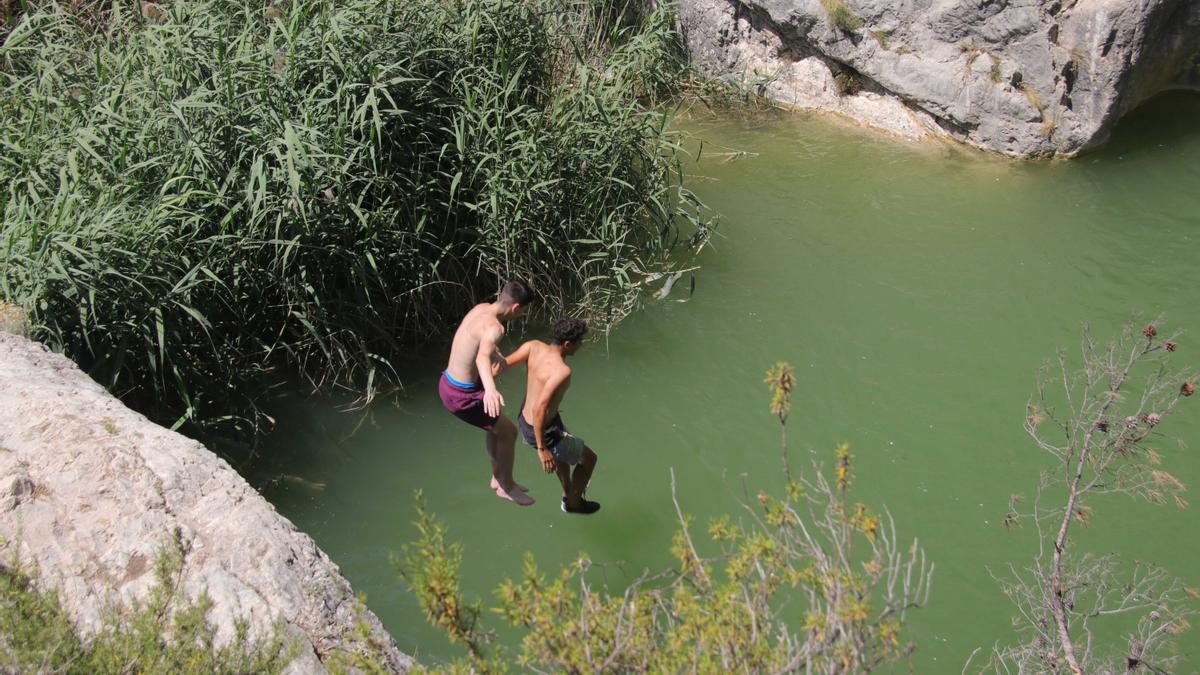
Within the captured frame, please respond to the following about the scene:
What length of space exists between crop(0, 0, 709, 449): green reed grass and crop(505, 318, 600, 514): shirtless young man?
1509 millimetres

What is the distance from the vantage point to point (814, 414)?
19.9 ft

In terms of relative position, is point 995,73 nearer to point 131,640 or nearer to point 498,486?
point 498,486

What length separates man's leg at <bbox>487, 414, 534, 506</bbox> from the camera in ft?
16.8

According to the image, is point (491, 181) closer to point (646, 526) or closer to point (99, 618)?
point (646, 526)

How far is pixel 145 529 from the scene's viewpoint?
366 centimetres

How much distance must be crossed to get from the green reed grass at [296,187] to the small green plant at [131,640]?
2069 millimetres

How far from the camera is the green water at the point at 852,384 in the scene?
513 cm

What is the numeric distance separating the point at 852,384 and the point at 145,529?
4.12 meters

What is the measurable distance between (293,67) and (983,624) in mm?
4695

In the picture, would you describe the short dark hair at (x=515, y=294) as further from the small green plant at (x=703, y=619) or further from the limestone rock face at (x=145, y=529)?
the small green plant at (x=703, y=619)

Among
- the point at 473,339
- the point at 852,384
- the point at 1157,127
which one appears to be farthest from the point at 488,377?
the point at 1157,127

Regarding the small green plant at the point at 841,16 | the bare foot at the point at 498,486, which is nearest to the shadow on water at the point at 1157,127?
the small green plant at the point at 841,16

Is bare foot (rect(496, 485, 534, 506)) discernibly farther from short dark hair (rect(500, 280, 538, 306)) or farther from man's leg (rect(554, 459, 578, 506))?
short dark hair (rect(500, 280, 538, 306))

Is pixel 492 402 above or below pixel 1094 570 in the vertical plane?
above
